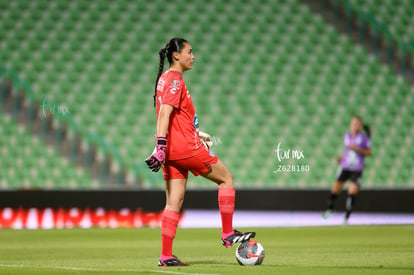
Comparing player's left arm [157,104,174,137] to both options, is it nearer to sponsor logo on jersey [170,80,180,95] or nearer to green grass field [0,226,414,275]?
sponsor logo on jersey [170,80,180,95]

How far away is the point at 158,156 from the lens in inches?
281

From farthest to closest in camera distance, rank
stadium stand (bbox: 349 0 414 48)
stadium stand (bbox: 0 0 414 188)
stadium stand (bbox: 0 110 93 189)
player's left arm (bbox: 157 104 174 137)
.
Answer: stadium stand (bbox: 349 0 414 48) < stadium stand (bbox: 0 0 414 188) < stadium stand (bbox: 0 110 93 189) < player's left arm (bbox: 157 104 174 137)

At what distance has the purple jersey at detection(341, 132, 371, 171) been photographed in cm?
1619

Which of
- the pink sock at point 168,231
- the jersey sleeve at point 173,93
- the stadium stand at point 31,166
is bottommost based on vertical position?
the stadium stand at point 31,166

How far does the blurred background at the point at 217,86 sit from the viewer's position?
18.4 metres

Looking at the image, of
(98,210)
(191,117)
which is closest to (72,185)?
(98,210)

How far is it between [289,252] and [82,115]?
10.6 meters

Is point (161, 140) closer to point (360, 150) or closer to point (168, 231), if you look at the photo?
point (168, 231)

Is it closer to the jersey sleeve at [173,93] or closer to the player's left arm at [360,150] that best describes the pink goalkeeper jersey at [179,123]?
the jersey sleeve at [173,93]

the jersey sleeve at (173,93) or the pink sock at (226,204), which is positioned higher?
the jersey sleeve at (173,93)

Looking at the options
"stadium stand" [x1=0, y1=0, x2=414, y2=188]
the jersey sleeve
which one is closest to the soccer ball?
the jersey sleeve

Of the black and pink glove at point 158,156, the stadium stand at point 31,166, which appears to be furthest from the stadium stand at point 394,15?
the black and pink glove at point 158,156

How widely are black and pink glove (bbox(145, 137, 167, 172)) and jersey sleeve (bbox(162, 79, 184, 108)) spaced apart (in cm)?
31

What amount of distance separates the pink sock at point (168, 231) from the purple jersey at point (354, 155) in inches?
362
